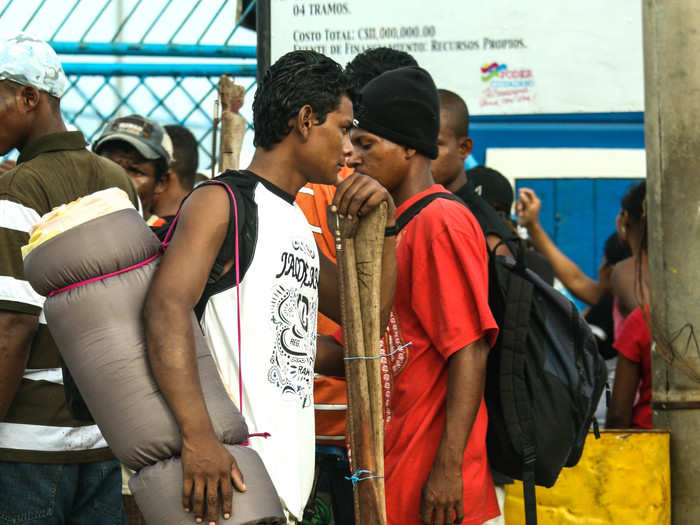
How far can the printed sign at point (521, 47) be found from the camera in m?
5.07

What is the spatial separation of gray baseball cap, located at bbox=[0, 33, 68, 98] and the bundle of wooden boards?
1072mm

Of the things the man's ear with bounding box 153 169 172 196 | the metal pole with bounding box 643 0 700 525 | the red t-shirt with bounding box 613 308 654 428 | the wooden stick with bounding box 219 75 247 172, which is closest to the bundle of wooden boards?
the wooden stick with bounding box 219 75 247 172

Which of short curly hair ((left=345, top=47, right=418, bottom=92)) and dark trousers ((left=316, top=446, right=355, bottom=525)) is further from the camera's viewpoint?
short curly hair ((left=345, top=47, right=418, bottom=92))

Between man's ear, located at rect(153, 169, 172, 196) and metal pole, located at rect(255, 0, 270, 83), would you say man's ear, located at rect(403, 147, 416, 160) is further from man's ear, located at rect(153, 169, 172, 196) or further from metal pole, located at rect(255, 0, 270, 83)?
man's ear, located at rect(153, 169, 172, 196)

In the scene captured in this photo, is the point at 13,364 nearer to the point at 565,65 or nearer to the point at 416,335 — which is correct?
the point at 416,335

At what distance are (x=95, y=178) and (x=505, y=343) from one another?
1.36 m

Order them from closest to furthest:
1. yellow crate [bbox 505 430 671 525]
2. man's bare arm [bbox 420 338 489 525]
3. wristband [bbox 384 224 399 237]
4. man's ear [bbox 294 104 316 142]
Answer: man's ear [bbox 294 104 316 142] → wristband [bbox 384 224 399 237] → man's bare arm [bbox 420 338 489 525] → yellow crate [bbox 505 430 671 525]

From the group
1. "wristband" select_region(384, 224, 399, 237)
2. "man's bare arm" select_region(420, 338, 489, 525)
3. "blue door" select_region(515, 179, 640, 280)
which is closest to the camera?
"wristband" select_region(384, 224, 399, 237)

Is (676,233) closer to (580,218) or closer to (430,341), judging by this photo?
(430,341)

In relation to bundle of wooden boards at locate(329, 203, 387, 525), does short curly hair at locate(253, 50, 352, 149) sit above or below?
above

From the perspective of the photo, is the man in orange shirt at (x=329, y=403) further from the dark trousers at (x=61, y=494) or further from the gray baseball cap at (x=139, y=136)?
the gray baseball cap at (x=139, y=136)

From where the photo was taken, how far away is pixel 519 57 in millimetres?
5133

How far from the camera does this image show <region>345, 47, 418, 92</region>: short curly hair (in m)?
3.73

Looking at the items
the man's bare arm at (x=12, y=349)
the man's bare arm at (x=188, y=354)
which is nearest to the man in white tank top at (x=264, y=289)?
the man's bare arm at (x=188, y=354)
